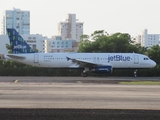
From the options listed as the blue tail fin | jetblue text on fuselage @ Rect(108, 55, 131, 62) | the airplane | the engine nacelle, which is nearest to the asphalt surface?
the engine nacelle

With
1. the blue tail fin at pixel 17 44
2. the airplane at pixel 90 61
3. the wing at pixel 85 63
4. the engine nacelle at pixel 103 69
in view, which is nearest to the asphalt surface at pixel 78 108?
the wing at pixel 85 63

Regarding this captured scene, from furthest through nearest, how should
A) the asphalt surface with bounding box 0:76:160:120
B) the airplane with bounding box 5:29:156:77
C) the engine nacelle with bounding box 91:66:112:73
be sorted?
the airplane with bounding box 5:29:156:77
the engine nacelle with bounding box 91:66:112:73
the asphalt surface with bounding box 0:76:160:120

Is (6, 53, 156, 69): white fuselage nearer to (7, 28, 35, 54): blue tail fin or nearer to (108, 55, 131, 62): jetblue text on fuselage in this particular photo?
(108, 55, 131, 62): jetblue text on fuselage

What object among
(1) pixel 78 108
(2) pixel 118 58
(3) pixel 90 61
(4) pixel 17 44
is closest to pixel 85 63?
(3) pixel 90 61

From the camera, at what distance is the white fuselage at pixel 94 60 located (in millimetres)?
46906

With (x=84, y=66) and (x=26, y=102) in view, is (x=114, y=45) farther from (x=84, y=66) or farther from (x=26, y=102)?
(x=26, y=102)

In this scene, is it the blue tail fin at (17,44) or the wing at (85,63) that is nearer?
the wing at (85,63)

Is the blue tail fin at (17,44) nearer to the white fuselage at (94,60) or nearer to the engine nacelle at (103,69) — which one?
the white fuselage at (94,60)

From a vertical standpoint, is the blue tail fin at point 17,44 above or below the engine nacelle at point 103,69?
above

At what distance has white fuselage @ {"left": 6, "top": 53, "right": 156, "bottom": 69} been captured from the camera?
4691 centimetres
